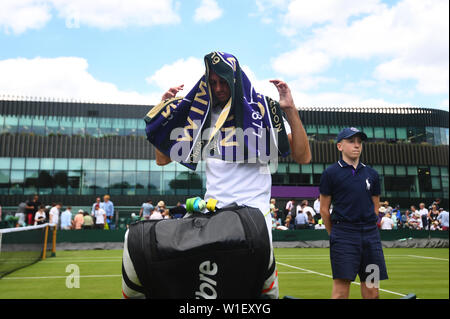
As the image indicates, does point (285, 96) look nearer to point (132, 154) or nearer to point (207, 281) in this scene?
point (207, 281)

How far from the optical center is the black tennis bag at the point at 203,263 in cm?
136

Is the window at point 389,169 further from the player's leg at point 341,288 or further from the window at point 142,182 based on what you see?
the player's leg at point 341,288

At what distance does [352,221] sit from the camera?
399cm

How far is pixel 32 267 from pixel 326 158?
32367 millimetres

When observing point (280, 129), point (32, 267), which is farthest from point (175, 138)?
point (32, 267)

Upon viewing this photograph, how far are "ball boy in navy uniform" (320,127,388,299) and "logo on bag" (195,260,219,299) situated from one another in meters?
2.75

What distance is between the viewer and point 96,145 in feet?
123

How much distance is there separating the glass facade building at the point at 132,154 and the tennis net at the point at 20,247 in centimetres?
2071

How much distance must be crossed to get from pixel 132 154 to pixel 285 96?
1434 inches

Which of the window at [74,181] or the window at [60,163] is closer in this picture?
the window at [60,163]

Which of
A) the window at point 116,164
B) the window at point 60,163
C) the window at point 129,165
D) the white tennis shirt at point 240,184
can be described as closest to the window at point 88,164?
the window at point 116,164

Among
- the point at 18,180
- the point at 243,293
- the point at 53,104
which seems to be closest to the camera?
the point at 243,293

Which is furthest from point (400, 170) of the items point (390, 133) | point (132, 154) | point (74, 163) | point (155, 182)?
point (74, 163)

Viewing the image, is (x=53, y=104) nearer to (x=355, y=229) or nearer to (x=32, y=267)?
(x=32, y=267)
